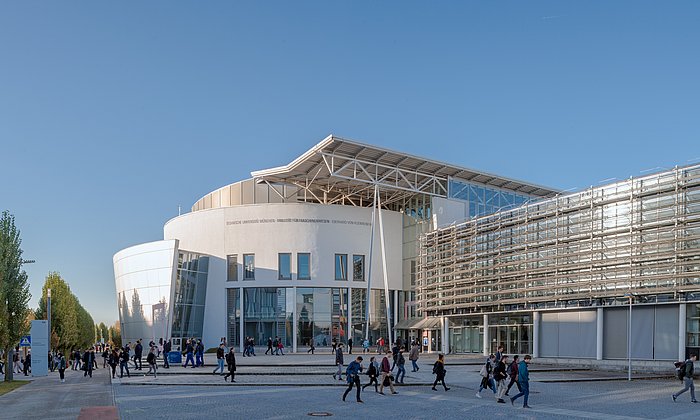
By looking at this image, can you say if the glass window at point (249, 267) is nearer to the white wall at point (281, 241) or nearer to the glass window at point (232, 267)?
the white wall at point (281, 241)

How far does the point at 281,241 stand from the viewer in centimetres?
6253

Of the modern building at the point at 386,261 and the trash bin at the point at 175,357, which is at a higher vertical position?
the modern building at the point at 386,261

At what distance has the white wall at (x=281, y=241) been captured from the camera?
6238cm

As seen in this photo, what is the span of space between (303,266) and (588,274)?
2914cm

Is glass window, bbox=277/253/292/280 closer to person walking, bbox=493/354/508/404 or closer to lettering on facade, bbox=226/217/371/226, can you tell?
lettering on facade, bbox=226/217/371/226

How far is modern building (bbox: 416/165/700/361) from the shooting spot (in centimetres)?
3400

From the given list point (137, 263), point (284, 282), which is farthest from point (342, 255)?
point (137, 263)

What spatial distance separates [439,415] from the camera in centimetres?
1858

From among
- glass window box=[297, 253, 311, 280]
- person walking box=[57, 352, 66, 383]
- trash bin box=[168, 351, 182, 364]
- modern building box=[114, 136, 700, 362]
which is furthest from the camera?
glass window box=[297, 253, 311, 280]

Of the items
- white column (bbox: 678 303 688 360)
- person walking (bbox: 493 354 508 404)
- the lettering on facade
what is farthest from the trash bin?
white column (bbox: 678 303 688 360)

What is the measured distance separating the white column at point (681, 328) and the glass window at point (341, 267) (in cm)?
3371

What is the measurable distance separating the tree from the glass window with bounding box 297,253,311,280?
Result: 27315 millimetres

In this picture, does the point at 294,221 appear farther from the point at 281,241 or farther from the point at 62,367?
the point at 62,367

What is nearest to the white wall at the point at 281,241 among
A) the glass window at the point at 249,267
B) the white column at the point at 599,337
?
the glass window at the point at 249,267
